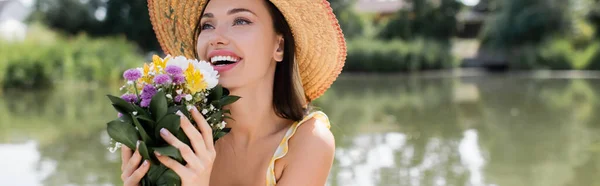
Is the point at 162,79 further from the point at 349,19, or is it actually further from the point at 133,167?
the point at 349,19

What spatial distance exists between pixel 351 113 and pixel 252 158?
8.44 metres

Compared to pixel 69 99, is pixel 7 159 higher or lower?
lower

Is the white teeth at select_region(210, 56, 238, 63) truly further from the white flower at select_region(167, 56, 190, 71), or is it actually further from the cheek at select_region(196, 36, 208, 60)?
the white flower at select_region(167, 56, 190, 71)

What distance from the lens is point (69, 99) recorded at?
40.5 ft

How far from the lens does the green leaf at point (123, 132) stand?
4.75ft

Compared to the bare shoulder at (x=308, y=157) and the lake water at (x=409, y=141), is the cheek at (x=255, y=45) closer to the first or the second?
the bare shoulder at (x=308, y=157)

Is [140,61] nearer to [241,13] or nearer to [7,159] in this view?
[7,159]

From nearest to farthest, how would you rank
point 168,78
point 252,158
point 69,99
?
1. point 168,78
2. point 252,158
3. point 69,99

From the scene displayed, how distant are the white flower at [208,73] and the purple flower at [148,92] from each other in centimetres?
11

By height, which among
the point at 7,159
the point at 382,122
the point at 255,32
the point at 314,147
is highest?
the point at 382,122

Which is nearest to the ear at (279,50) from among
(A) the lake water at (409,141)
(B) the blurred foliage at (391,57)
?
(A) the lake water at (409,141)

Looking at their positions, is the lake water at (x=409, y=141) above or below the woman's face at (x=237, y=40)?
above

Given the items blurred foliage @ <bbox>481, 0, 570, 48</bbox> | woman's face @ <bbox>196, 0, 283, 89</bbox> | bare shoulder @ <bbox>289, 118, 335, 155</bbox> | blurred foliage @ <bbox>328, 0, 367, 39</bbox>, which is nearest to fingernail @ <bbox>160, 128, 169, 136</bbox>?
woman's face @ <bbox>196, 0, 283, 89</bbox>

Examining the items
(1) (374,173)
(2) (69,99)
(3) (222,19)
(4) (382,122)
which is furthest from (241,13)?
(2) (69,99)
